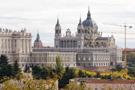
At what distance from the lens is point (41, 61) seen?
623 feet

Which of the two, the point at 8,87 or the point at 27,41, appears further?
the point at 27,41

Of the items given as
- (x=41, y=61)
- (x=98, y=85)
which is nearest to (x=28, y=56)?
(x=41, y=61)

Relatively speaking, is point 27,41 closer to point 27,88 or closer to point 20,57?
point 20,57

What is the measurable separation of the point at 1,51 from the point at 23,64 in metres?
7.99

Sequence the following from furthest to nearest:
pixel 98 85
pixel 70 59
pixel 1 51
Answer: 1. pixel 70 59
2. pixel 1 51
3. pixel 98 85

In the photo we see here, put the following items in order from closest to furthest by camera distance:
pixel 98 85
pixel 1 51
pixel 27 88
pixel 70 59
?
pixel 27 88 < pixel 98 85 < pixel 1 51 < pixel 70 59

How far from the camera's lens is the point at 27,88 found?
61719mm

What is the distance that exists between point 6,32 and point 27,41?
7.46 m

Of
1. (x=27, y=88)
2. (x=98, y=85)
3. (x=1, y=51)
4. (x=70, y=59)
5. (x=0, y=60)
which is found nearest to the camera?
(x=27, y=88)

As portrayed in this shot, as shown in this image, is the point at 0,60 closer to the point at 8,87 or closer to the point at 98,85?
the point at 98,85

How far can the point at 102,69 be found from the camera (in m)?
191

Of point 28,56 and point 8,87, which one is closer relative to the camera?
point 8,87

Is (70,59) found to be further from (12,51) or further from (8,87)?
(8,87)

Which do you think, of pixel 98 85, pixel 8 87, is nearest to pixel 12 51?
pixel 98 85
